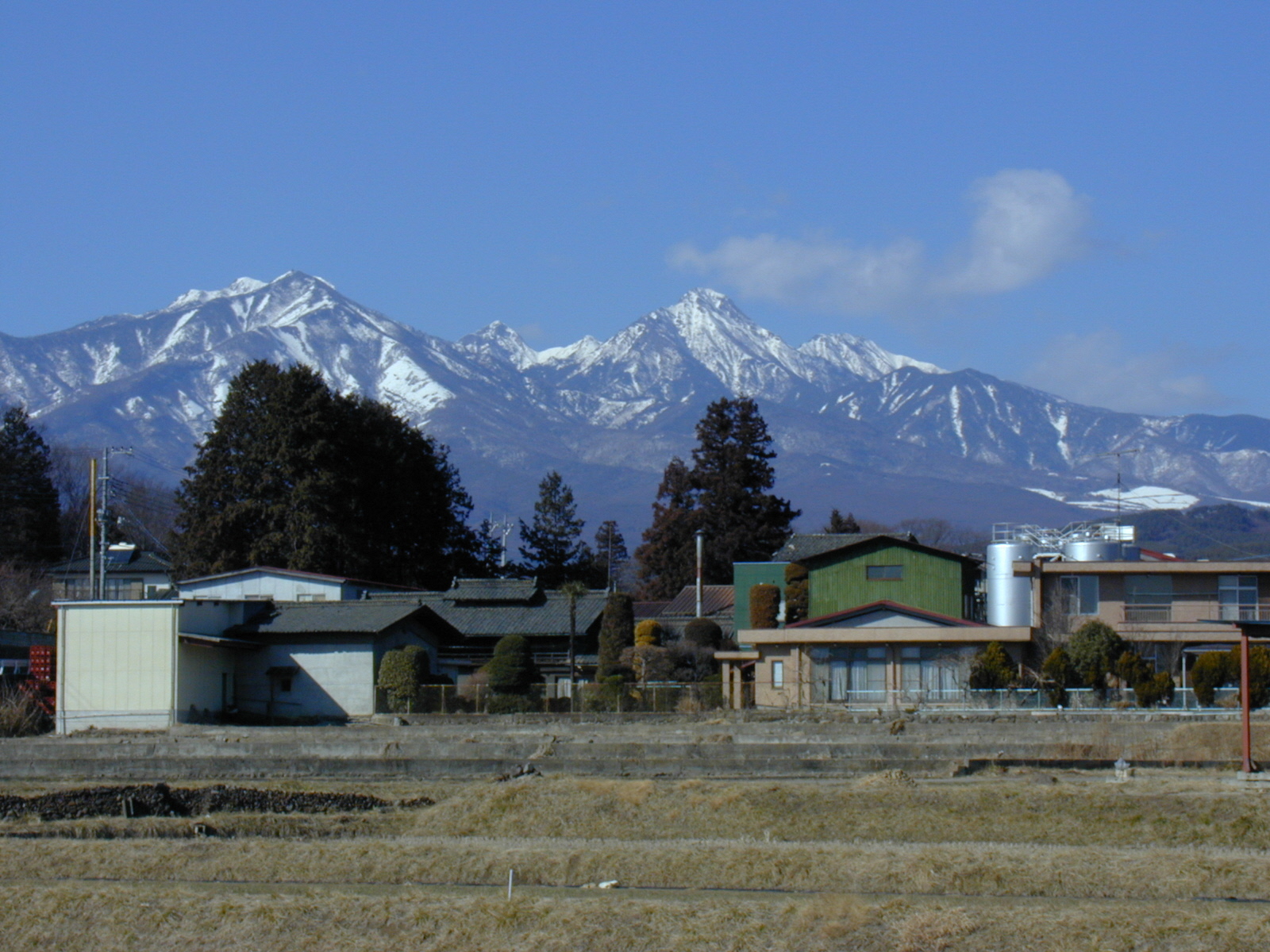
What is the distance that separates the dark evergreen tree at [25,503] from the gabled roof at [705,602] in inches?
1328

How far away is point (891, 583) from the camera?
46469 millimetres

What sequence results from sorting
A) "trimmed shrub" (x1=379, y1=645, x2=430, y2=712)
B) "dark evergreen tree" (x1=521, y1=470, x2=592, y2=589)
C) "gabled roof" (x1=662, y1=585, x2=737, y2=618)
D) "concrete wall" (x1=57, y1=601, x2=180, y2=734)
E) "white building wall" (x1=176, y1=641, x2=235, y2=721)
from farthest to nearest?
"dark evergreen tree" (x1=521, y1=470, x2=592, y2=589), "gabled roof" (x1=662, y1=585, x2=737, y2=618), "trimmed shrub" (x1=379, y1=645, x2=430, y2=712), "white building wall" (x1=176, y1=641, x2=235, y2=721), "concrete wall" (x1=57, y1=601, x2=180, y2=734)

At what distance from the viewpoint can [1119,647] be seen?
1515 inches

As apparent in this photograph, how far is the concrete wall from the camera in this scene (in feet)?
125

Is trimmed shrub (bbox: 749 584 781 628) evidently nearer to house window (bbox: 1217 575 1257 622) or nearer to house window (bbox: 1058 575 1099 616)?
house window (bbox: 1058 575 1099 616)

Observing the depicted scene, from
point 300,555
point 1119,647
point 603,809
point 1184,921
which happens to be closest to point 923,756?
point 603,809

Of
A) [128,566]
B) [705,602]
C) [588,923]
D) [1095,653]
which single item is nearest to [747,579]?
[705,602]

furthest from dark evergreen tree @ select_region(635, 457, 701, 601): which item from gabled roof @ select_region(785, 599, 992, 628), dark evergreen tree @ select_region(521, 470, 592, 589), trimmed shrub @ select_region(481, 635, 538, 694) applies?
gabled roof @ select_region(785, 599, 992, 628)

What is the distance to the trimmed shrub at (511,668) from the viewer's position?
1684 inches

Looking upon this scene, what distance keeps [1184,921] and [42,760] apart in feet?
73.8

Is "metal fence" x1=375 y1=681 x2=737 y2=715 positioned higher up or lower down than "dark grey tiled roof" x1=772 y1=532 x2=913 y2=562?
lower down

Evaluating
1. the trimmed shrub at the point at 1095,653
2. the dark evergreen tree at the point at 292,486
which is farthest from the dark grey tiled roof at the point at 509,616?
the trimmed shrub at the point at 1095,653

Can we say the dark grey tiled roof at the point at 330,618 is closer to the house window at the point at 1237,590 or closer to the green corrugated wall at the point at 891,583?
the green corrugated wall at the point at 891,583

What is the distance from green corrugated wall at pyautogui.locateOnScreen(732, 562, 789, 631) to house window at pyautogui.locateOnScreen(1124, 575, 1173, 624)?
40.6ft
